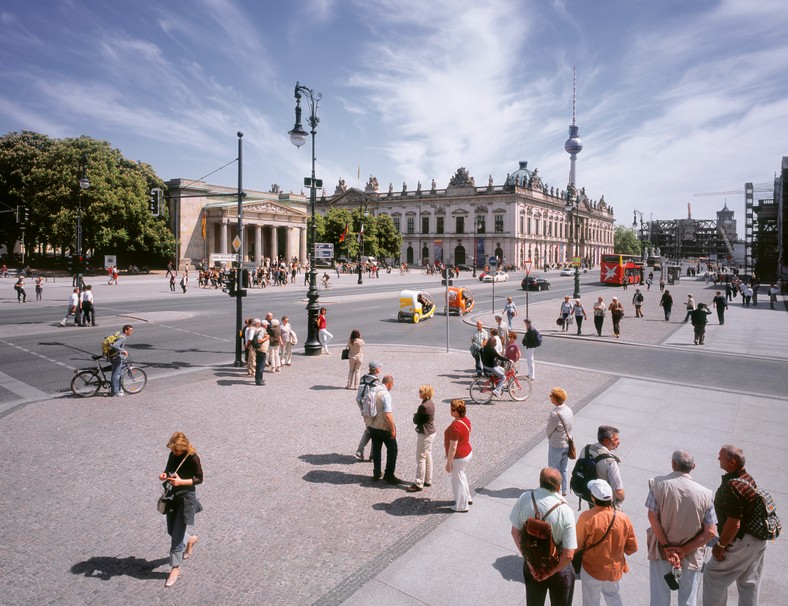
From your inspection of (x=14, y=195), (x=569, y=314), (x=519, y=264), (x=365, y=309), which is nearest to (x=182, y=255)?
(x=14, y=195)

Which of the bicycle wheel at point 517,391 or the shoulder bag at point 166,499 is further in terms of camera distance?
the bicycle wheel at point 517,391

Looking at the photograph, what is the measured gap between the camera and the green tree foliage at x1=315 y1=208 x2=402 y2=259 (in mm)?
84438

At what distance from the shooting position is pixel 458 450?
670 cm

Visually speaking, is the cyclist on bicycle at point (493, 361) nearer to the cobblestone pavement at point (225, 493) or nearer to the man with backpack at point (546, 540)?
the cobblestone pavement at point (225, 493)

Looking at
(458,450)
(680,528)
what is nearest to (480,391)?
(458,450)

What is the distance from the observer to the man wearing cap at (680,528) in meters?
4.45

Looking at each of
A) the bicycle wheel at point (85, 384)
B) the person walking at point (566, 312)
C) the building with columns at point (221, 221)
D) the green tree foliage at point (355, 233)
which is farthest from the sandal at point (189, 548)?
the green tree foliage at point (355, 233)

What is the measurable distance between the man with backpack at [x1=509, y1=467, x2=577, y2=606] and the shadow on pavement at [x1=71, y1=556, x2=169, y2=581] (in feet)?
12.3

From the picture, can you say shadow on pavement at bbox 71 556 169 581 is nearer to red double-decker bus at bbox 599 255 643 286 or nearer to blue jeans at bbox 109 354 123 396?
blue jeans at bbox 109 354 123 396

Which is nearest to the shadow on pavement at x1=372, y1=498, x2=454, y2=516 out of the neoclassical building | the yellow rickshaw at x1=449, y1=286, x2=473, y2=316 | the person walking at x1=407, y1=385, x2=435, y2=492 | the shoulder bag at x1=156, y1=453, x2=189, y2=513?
the person walking at x1=407, y1=385, x2=435, y2=492

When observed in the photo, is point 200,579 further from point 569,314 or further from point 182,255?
point 182,255

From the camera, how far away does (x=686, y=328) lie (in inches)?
989

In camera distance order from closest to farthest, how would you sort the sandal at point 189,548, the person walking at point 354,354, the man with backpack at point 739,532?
the man with backpack at point 739,532 < the sandal at point 189,548 < the person walking at point 354,354

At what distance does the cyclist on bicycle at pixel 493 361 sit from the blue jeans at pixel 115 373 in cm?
844
